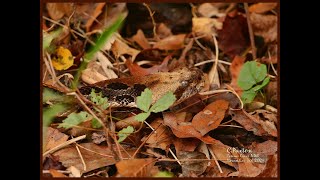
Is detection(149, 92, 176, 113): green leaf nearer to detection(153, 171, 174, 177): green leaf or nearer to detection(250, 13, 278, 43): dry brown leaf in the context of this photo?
detection(153, 171, 174, 177): green leaf

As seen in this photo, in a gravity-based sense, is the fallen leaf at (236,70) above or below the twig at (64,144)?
above

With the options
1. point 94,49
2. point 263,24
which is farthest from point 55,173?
point 263,24

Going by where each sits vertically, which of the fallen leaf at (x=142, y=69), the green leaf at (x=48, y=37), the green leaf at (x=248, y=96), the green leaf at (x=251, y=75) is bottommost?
the green leaf at (x=248, y=96)

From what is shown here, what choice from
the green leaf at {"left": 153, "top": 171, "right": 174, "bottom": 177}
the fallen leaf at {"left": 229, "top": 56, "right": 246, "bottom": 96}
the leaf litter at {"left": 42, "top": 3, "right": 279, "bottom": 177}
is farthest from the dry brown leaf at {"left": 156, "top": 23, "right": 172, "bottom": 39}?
the green leaf at {"left": 153, "top": 171, "right": 174, "bottom": 177}

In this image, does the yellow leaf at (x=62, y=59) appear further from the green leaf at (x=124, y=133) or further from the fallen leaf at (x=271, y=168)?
the fallen leaf at (x=271, y=168)

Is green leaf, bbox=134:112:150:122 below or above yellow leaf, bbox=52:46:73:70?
below

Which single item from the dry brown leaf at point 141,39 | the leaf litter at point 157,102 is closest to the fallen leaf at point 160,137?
the leaf litter at point 157,102
